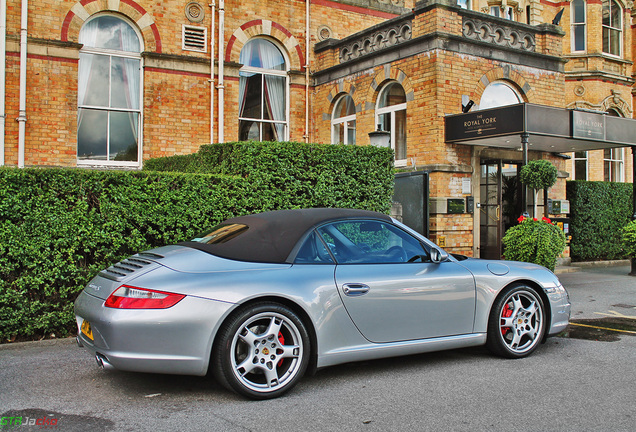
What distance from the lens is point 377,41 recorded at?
14641 mm

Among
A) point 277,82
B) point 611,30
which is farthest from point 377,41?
point 611,30

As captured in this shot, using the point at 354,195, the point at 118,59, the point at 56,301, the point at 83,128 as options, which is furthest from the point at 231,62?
the point at 56,301

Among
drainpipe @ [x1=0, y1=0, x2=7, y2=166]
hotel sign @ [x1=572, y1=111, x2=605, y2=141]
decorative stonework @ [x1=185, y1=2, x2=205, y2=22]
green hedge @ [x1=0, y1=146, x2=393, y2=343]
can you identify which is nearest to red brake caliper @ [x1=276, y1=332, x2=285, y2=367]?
green hedge @ [x1=0, y1=146, x2=393, y2=343]

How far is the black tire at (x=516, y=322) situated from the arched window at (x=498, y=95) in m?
8.89

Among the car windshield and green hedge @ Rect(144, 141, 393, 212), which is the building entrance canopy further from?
the car windshield

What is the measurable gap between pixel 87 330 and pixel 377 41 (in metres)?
11.8

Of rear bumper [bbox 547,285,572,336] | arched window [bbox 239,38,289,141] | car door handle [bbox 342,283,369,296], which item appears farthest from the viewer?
arched window [bbox 239,38,289,141]

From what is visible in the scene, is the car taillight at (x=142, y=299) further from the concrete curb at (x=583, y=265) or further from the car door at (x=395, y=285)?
the concrete curb at (x=583, y=265)

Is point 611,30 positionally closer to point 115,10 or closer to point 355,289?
point 115,10

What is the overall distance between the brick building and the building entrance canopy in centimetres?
37

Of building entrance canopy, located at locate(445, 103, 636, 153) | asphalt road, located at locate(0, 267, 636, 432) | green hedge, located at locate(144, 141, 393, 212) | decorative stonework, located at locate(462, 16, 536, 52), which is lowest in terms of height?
asphalt road, located at locate(0, 267, 636, 432)

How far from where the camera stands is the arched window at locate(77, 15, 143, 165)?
547 inches

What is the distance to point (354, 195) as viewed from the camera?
892cm

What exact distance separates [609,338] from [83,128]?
11.9 meters
